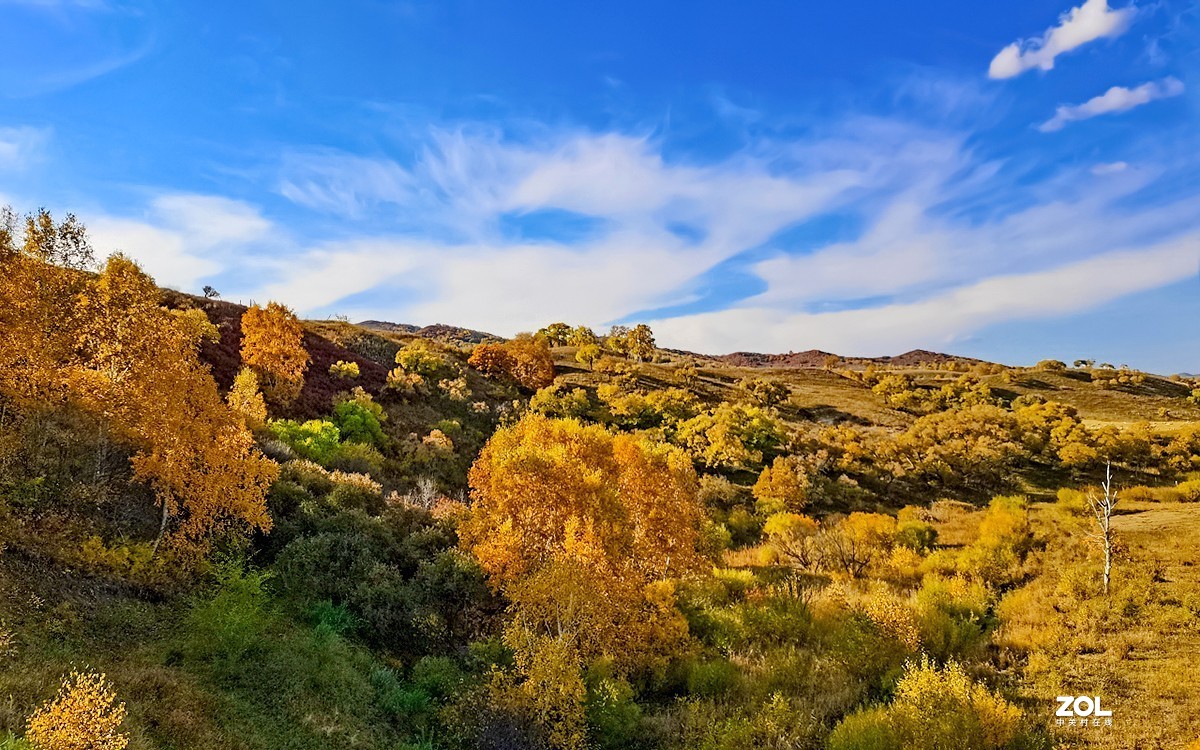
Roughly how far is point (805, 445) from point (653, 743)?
42.7m

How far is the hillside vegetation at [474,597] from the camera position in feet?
45.0

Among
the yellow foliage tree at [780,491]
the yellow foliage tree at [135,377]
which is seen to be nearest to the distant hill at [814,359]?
the yellow foliage tree at [780,491]

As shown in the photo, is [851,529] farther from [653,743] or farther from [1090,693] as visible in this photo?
[653,743]

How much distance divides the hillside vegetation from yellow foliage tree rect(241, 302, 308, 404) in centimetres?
899

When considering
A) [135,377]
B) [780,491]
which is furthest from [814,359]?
[135,377]

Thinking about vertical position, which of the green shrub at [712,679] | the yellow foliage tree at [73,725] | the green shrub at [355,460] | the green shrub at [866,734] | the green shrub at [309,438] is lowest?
the green shrub at [712,679]

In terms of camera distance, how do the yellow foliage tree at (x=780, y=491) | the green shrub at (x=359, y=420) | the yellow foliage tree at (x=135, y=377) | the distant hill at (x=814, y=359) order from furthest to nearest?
the distant hill at (x=814, y=359) → the yellow foliage tree at (x=780, y=491) → the green shrub at (x=359, y=420) → the yellow foliage tree at (x=135, y=377)

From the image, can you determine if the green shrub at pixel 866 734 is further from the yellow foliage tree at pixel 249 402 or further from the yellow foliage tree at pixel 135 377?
the yellow foliage tree at pixel 249 402

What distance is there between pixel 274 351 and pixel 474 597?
27.6 meters

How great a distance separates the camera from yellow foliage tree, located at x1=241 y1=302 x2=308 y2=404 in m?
39.1

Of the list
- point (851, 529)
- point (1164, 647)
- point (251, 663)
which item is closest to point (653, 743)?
point (251, 663)


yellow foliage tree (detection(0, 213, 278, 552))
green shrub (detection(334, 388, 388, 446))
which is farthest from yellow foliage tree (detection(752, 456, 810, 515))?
yellow foliage tree (detection(0, 213, 278, 552))

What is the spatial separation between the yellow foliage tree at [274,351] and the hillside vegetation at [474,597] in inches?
354

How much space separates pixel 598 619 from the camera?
1753 cm
